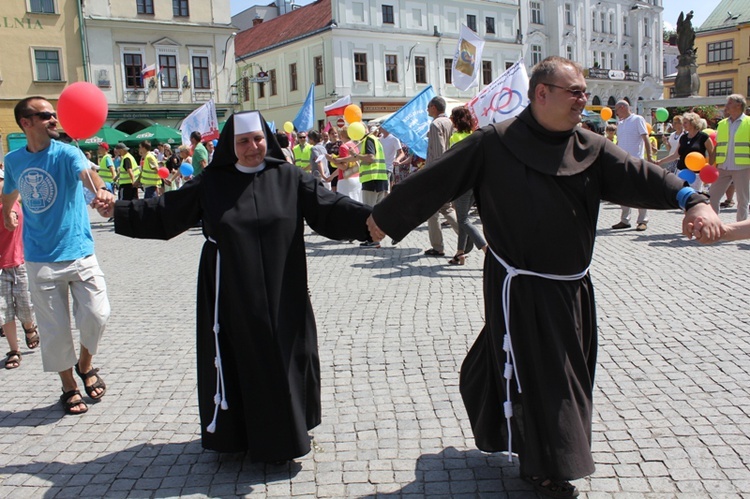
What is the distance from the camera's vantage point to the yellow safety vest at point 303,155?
1416 centimetres

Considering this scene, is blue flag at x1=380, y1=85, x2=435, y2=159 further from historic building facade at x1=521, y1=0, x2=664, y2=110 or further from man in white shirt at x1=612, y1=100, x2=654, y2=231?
historic building facade at x1=521, y1=0, x2=664, y2=110

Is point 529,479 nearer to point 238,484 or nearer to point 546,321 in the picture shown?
point 546,321

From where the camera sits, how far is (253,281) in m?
3.62

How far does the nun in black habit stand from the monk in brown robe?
681 mm

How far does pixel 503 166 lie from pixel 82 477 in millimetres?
2690

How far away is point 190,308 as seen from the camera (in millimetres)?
7797

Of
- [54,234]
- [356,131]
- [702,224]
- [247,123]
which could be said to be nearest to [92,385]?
[54,234]

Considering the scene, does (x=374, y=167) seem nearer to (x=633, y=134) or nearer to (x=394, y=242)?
(x=633, y=134)

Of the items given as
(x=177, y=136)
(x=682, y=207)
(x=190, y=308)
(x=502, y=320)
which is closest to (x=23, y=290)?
(x=190, y=308)

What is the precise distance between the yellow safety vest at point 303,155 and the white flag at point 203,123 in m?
2.58

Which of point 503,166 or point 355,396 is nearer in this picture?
point 503,166

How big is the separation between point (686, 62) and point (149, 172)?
2520 centimetres

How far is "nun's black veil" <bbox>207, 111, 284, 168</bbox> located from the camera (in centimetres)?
371

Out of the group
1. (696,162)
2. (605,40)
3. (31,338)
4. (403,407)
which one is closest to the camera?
(403,407)
